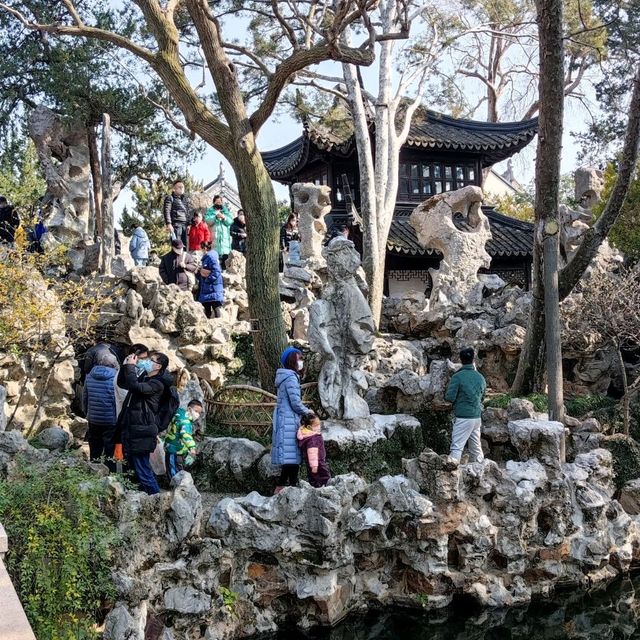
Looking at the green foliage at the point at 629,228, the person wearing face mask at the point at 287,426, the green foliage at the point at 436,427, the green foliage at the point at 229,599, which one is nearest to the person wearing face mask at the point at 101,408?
the person wearing face mask at the point at 287,426

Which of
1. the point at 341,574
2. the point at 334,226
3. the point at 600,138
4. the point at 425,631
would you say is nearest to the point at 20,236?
the point at 341,574

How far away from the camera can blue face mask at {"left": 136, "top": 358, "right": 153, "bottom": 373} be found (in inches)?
235

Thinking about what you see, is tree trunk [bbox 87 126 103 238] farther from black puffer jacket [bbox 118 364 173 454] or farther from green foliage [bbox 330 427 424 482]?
black puffer jacket [bbox 118 364 173 454]

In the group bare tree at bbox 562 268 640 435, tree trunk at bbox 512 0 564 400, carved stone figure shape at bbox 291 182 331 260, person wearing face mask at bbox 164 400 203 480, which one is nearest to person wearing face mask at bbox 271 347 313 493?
person wearing face mask at bbox 164 400 203 480

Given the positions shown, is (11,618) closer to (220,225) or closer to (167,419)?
(167,419)

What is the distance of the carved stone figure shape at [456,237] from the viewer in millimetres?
12289

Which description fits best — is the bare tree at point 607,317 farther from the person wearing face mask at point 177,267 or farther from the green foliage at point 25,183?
the green foliage at point 25,183

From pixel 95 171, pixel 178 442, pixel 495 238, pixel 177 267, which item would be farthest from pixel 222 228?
pixel 495 238

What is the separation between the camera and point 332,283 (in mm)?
6930

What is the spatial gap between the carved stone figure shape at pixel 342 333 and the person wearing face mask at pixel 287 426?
962 mm

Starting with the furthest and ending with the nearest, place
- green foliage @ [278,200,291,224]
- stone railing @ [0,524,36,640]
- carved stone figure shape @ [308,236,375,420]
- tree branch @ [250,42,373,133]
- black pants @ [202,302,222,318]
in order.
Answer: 1. green foliage @ [278,200,291,224]
2. black pants @ [202,302,222,318]
3. tree branch @ [250,42,373,133]
4. carved stone figure shape @ [308,236,375,420]
5. stone railing @ [0,524,36,640]

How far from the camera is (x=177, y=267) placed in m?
9.96

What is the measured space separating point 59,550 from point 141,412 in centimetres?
137

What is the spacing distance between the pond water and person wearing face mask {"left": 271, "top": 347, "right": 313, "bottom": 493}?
118 cm
